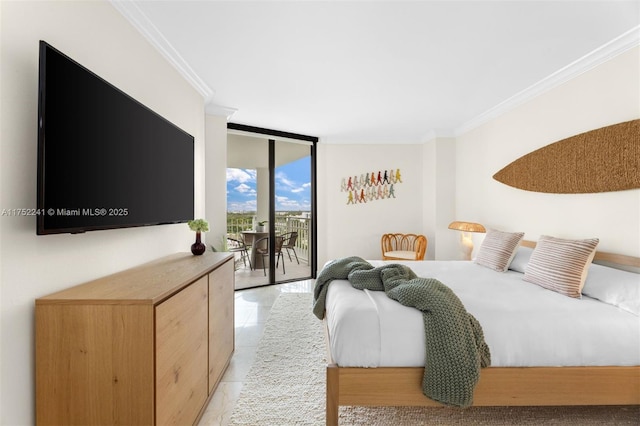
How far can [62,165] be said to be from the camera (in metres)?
1.27

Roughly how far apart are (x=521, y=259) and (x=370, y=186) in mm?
2823

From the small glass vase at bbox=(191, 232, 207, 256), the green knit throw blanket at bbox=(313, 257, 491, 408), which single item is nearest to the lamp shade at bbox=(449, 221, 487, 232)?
the green knit throw blanket at bbox=(313, 257, 491, 408)

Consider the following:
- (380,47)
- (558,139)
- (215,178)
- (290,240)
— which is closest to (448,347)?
(380,47)

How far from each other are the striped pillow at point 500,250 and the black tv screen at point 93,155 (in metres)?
2.96

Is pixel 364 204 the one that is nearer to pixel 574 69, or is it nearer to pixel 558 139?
pixel 558 139

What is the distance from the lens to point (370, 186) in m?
5.30

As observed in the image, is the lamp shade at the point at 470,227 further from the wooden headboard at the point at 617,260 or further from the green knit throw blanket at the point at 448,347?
the green knit throw blanket at the point at 448,347

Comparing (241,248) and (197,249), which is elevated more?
(197,249)

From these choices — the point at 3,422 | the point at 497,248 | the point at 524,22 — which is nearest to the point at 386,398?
the point at 3,422

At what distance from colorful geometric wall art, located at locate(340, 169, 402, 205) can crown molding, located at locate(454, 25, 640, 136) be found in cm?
179

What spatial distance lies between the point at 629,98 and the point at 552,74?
720 mm

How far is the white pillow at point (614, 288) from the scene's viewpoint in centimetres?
181

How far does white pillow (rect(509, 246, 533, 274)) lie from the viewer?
9.07 ft

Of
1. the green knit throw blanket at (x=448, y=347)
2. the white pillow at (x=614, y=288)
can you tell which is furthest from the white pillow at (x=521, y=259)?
the green knit throw blanket at (x=448, y=347)
